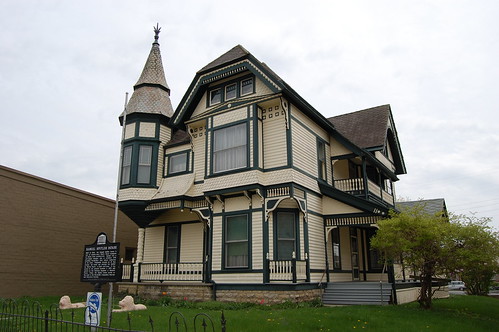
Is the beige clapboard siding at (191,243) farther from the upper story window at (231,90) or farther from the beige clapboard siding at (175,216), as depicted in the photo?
the upper story window at (231,90)

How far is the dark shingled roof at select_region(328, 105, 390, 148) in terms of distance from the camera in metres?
21.0

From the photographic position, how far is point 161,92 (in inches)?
863

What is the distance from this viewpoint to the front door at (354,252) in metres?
19.8

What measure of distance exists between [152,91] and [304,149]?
29.7 feet

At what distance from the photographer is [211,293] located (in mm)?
16406

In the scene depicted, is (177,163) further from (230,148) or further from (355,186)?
(355,186)

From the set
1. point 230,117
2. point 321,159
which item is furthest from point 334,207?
point 230,117

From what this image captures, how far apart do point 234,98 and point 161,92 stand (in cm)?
547

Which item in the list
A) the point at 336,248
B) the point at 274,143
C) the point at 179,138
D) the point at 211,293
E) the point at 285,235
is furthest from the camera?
the point at 179,138

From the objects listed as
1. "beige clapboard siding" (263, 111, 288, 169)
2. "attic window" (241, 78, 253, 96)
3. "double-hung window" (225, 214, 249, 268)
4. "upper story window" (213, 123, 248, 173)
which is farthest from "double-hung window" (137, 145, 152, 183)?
"beige clapboard siding" (263, 111, 288, 169)

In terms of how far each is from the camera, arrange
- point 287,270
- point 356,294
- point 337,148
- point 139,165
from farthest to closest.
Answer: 1. point 139,165
2. point 337,148
3. point 356,294
4. point 287,270

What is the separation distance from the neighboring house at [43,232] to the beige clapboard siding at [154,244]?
3874 mm

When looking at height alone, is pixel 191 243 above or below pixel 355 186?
below

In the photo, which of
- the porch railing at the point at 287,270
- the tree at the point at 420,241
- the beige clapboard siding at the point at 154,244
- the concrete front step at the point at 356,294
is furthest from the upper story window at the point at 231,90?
the concrete front step at the point at 356,294
